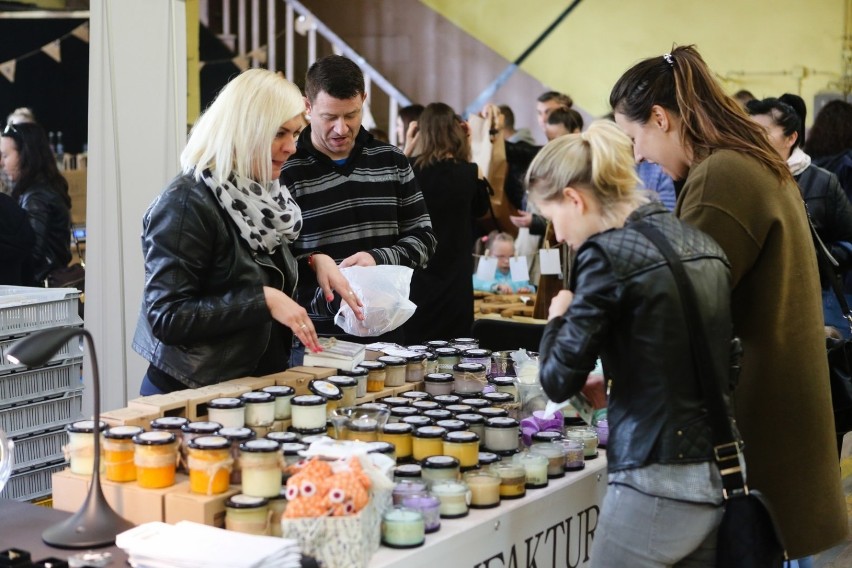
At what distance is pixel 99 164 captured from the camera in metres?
3.88

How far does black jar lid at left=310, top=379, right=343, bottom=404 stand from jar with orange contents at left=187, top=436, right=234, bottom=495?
0.43 metres

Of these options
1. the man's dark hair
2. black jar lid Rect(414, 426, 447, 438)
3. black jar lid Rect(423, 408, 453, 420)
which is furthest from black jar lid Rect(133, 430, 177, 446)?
the man's dark hair

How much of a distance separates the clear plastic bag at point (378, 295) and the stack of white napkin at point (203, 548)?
1.21 metres

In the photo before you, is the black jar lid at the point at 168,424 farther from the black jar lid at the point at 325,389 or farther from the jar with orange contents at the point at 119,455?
the black jar lid at the point at 325,389

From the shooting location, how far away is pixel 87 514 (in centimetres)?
191

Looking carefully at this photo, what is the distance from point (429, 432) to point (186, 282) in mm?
680

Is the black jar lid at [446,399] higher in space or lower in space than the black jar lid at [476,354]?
lower

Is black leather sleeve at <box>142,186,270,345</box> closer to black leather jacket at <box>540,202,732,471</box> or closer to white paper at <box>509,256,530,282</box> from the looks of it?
black leather jacket at <box>540,202,732,471</box>

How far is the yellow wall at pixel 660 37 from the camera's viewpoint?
25.9 feet

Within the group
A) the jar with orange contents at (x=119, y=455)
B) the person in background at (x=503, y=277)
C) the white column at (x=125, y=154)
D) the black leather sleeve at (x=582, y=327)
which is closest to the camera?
the black leather sleeve at (x=582, y=327)

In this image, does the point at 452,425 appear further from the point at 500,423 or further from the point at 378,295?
the point at 378,295

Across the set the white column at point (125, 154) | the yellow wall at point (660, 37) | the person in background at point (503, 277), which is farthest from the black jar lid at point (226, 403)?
the yellow wall at point (660, 37)

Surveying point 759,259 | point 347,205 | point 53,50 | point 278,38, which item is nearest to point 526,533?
point 759,259

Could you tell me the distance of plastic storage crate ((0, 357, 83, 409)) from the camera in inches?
117
